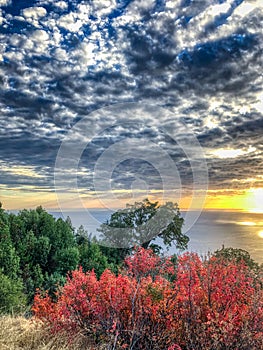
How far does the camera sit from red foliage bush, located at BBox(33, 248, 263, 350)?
673cm

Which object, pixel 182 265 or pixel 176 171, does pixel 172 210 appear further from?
pixel 182 265

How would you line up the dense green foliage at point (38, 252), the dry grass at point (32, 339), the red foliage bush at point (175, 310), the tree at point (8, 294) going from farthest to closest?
the dense green foliage at point (38, 252) → the tree at point (8, 294) → the red foliage bush at point (175, 310) → the dry grass at point (32, 339)

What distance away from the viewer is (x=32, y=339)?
5973mm

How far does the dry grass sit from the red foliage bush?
40 centimetres

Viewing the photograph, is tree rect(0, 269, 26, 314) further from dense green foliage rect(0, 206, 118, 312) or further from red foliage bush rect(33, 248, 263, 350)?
red foliage bush rect(33, 248, 263, 350)

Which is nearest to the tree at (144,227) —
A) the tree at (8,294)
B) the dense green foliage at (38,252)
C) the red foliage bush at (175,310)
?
the dense green foliage at (38,252)

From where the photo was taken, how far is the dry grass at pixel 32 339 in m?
5.53

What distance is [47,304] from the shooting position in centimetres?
914

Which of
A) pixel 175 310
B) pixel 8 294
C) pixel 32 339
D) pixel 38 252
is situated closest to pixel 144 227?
pixel 38 252

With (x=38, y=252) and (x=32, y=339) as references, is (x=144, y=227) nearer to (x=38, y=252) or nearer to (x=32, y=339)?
(x=38, y=252)

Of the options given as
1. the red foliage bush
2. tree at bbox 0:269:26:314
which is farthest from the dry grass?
tree at bbox 0:269:26:314

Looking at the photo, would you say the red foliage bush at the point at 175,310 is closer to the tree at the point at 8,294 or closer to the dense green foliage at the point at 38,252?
the tree at the point at 8,294

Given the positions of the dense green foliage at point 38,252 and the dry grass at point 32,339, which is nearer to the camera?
the dry grass at point 32,339

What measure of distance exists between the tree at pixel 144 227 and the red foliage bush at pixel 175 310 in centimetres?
2102
